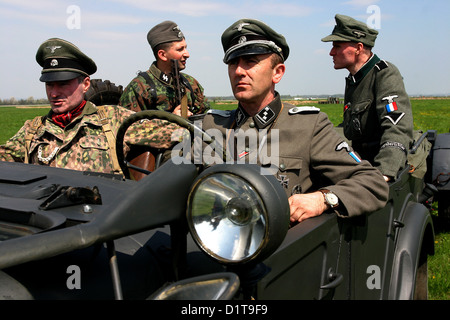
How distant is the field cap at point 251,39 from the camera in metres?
2.50

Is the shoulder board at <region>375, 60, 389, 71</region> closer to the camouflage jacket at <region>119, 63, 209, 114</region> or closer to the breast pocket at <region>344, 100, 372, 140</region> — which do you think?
the breast pocket at <region>344, 100, 372, 140</region>

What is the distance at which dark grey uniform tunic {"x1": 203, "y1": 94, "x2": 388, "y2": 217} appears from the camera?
6.83 ft

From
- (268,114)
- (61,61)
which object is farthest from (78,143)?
(268,114)

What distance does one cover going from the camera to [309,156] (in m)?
2.39

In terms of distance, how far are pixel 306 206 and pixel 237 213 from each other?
71 centimetres

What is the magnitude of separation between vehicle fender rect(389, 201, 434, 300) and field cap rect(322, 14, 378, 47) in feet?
6.26

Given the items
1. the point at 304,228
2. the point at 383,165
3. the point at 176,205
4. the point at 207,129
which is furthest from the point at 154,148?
the point at 176,205

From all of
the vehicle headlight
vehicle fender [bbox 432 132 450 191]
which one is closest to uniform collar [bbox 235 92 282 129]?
the vehicle headlight

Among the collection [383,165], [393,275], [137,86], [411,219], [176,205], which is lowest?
[393,275]

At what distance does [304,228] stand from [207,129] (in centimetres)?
128

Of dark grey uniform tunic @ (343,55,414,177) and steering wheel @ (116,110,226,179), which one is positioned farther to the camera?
dark grey uniform tunic @ (343,55,414,177)

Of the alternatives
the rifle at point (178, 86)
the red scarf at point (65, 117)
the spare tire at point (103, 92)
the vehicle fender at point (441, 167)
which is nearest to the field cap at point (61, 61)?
the red scarf at point (65, 117)

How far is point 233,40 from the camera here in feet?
8.59
